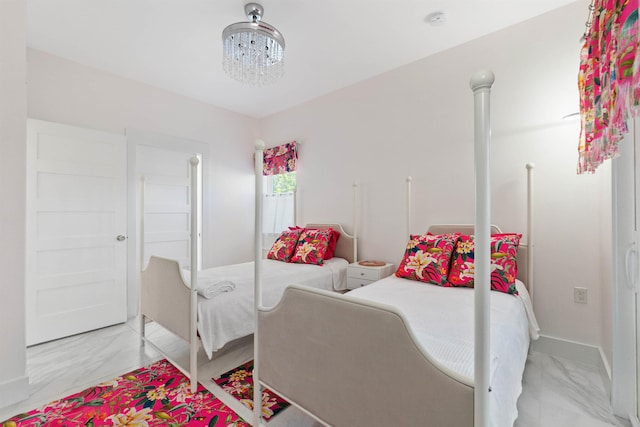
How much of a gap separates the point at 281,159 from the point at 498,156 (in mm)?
2545

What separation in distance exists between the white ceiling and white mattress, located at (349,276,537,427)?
1976 millimetres

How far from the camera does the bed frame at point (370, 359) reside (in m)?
0.71

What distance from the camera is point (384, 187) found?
9.91ft

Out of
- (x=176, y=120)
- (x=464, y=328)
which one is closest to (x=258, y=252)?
(x=464, y=328)

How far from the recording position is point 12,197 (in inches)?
69.3

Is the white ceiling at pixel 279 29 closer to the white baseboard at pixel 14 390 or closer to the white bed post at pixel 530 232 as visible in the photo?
the white bed post at pixel 530 232

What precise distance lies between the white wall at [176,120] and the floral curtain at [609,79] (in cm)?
367

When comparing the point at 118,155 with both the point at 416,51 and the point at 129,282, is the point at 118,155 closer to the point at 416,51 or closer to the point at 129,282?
the point at 129,282

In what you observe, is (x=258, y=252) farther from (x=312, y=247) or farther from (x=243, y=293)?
(x=312, y=247)

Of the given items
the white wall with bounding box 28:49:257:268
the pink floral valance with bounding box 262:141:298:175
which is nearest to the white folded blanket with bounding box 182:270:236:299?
the white wall with bounding box 28:49:257:268

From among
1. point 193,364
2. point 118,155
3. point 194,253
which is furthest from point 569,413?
point 118,155

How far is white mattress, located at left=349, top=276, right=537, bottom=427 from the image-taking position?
1.02m

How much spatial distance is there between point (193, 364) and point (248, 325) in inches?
15.9

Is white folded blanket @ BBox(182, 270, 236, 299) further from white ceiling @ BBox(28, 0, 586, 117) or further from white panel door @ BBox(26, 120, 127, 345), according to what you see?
white ceiling @ BBox(28, 0, 586, 117)
